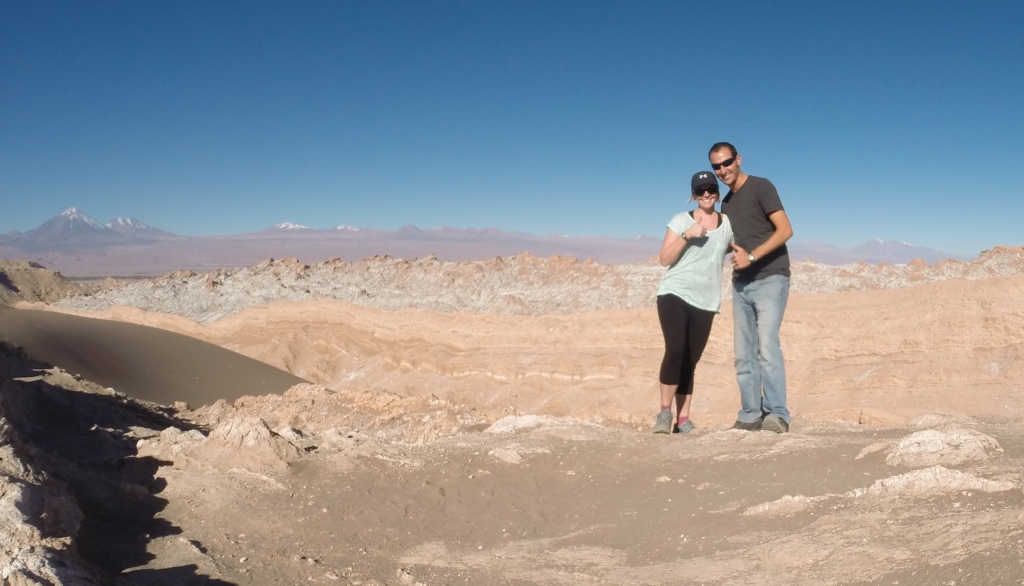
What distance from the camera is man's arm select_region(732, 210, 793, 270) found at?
4934 mm

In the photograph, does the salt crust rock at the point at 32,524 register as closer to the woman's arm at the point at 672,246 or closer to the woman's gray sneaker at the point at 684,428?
the woman's arm at the point at 672,246

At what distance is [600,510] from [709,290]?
6.68 feet

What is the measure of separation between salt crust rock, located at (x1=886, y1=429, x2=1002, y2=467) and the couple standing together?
1.35 m

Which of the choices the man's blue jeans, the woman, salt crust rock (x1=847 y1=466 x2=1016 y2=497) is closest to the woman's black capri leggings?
the woman

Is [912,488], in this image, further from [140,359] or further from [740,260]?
[140,359]

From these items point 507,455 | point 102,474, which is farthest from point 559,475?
point 102,474

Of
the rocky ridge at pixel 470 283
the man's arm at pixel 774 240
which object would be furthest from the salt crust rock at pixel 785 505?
the rocky ridge at pixel 470 283

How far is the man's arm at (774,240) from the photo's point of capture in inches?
194

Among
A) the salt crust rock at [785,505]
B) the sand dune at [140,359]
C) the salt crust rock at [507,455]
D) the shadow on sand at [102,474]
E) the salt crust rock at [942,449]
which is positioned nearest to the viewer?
the shadow on sand at [102,474]

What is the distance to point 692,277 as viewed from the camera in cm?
523

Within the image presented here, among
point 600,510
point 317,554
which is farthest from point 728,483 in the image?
point 317,554

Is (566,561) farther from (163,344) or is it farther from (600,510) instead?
(163,344)

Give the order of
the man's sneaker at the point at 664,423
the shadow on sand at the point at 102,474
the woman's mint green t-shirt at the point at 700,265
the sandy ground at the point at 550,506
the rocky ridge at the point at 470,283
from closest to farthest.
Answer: the sandy ground at the point at 550,506, the shadow on sand at the point at 102,474, the woman's mint green t-shirt at the point at 700,265, the man's sneaker at the point at 664,423, the rocky ridge at the point at 470,283

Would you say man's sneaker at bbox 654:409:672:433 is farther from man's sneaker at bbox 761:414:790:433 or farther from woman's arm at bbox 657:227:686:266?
woman's arm at bbox 657:227:686:266
